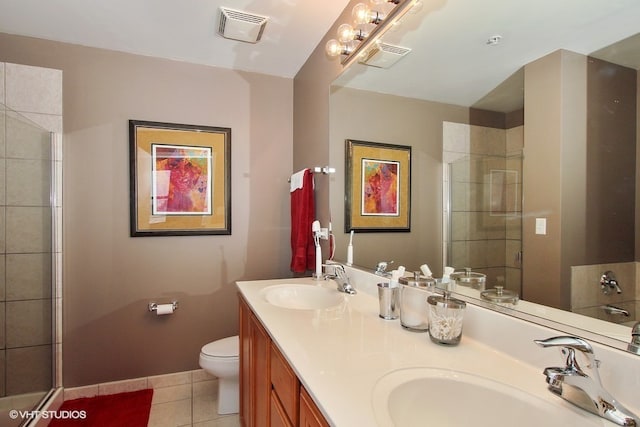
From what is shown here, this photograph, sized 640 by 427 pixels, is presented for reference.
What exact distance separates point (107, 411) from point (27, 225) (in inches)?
49.7

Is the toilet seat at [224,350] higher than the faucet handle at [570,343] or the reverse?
the reverse

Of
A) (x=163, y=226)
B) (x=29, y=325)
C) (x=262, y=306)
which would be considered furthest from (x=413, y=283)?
(x=29, y=325)

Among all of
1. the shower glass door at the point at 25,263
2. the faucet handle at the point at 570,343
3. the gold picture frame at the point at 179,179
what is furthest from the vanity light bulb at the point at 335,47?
the shower glass door at the point at 25,263

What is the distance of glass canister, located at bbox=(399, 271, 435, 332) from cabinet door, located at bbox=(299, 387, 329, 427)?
18.0 inches

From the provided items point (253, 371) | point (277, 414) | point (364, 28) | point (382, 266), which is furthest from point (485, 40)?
point (253, 371)

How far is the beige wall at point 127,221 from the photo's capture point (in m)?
2.11

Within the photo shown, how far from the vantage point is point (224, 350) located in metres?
1.93

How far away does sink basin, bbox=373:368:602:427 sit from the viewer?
647 mm

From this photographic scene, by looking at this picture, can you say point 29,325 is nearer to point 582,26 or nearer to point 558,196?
point 558,196

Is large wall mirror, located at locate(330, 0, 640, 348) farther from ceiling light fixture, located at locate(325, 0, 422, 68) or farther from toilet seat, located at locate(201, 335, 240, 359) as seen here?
toilet seat, located at locate(201, 335, 240, 359)

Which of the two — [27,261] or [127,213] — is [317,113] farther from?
[27,261]

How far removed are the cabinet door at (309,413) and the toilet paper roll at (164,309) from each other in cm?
175

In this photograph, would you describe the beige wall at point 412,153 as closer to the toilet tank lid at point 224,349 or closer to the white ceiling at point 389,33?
the white ceiling at point 389,33

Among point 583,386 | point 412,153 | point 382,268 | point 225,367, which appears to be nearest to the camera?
point 583,386
